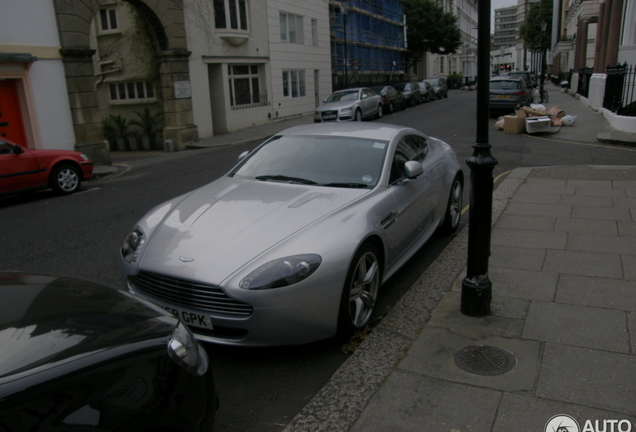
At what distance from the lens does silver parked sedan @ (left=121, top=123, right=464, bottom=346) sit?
348cm

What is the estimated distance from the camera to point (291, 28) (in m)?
29.0

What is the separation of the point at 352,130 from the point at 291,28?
25.2 metres

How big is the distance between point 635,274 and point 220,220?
374 centimetres

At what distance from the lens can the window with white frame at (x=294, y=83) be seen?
2856 centimetres

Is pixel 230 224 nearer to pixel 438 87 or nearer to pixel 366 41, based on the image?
pixel 438 87

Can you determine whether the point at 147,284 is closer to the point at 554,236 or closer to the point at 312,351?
the point at 312,351

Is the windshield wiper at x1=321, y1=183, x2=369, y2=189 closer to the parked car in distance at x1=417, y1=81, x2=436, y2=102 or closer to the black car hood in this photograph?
the black car hood

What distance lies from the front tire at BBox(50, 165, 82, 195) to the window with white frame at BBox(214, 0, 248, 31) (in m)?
13.4

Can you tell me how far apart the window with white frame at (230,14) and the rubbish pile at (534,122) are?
12458 millimetres

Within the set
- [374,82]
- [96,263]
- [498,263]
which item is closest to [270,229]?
[498,263]

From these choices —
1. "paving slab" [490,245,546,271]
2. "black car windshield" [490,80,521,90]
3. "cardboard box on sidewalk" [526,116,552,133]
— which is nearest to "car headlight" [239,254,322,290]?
"paving slab" [490,245,546,271]

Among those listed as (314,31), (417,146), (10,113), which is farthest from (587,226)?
(314,31)

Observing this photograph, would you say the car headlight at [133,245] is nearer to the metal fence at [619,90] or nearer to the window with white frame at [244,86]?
the metal fence at [619,90]

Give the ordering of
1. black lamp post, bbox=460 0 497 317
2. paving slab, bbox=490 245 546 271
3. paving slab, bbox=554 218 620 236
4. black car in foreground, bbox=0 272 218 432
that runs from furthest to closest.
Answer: paving slab, bbox=554 218 620 236 < paving slab, bbox=490 245 546 271 < black lamp post, bbox=460 0 497 317 < black car in foreground, bbox=0 272 218 432
